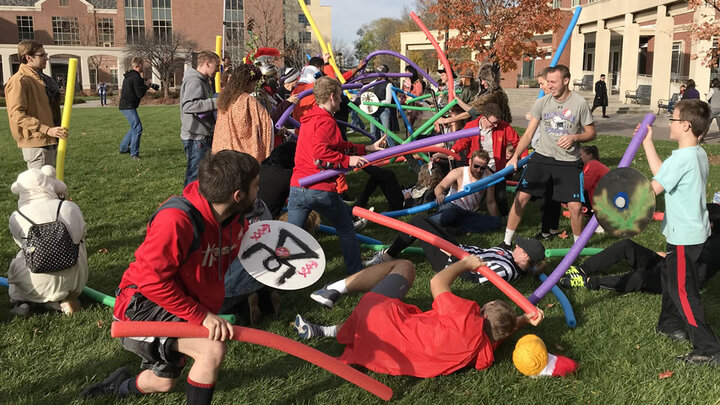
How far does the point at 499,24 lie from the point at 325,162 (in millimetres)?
13007

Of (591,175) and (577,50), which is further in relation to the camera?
(577,50)

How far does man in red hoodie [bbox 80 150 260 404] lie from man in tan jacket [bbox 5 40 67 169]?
3.83m

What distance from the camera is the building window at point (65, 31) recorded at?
7662 cm

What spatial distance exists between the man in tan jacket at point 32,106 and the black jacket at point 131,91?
6811 mm

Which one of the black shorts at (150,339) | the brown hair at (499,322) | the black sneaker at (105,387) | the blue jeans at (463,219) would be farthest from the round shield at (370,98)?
the black shorts at (150,339)

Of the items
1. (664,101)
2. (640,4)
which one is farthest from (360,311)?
(640,4)

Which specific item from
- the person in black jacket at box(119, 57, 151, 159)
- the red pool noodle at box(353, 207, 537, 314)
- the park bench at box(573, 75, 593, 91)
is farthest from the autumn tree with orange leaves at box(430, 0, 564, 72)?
the park bench at box(573, 75, 593, 91)

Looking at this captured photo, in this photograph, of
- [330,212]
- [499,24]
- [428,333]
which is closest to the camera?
[428,333]

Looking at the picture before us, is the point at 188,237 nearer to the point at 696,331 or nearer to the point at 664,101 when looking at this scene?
the point at 696,331

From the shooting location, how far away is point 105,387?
3695 millimetres


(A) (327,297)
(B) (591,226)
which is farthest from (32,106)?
(B) (591,226)

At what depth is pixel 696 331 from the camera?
406 centimetres

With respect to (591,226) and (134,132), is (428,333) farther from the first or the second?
(134,132)

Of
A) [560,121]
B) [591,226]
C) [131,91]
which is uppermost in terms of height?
[131,91]
